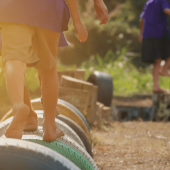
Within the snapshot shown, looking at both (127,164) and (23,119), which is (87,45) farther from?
(23,119)

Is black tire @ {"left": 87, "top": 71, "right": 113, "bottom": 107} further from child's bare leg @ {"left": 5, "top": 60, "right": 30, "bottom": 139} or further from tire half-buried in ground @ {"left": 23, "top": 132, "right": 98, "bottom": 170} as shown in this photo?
child's bare leg @ {"left": 5, "top": 60, "right": 30, "bottom": 139}

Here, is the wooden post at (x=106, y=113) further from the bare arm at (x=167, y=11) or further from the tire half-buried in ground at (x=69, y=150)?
the tire half-buried in ground at (x=69, y=150)

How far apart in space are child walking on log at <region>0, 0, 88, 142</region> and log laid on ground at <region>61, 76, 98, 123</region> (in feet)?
6.77

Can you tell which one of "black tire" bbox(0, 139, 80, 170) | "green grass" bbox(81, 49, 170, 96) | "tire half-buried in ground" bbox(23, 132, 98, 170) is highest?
"black tire" bbox(0, 139, 80, 170)

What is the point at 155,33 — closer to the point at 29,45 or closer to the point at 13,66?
the point at 29,45

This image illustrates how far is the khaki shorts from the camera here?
1.65 m

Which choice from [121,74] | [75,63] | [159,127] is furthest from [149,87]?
[159,127]

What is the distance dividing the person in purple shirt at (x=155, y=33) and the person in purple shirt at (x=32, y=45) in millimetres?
3087

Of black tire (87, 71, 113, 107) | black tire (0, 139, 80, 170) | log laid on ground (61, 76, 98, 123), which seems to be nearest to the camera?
black tire (0, 139, 80, 170)

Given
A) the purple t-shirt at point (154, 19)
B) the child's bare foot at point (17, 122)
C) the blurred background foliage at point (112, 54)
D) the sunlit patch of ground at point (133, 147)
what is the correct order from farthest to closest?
the blurred background foliage at point (112, 54), the purple t-shirt at point (154, 19), the sunlit patch of ground at point (133, 147), the child's bare foot at point (17, 122)

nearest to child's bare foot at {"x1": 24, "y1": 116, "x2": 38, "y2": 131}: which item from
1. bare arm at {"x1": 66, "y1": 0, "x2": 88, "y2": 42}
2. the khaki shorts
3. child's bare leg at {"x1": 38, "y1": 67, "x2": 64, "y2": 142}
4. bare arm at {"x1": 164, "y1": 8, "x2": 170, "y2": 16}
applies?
child's bare leg at {"x1": 38, "y1": 67, "x2": 64, "y2": 142}

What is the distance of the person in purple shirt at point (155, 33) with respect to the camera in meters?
4.86

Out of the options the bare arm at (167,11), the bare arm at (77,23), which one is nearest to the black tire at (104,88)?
the bare arm at (167,11)

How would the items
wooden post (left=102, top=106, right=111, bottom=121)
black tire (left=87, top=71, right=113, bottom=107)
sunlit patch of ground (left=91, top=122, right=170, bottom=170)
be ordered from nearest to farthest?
sunlit patch of ground (left=91, top=122, right=170, bottom=170)
wooden post (left=102, top=106, right=111, bottom=121)
black tire (left=87, top=71, right=113, bottom=107)
